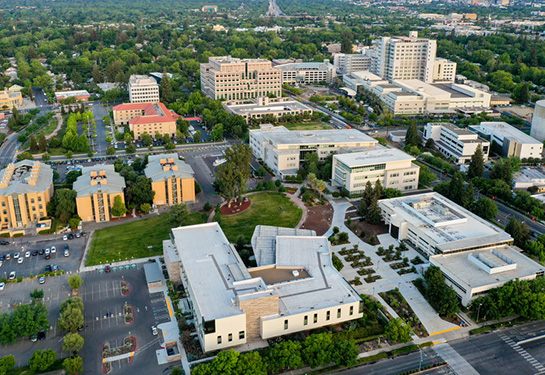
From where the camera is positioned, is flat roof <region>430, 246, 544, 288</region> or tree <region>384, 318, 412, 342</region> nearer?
tree <region>384, 318, 412, 342</region>

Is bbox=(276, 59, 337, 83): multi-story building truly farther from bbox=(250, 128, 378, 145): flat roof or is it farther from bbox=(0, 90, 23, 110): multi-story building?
bbox=(0, 90, 23, 110): multi-story building

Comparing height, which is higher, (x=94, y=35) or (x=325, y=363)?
(x=94, y=35)

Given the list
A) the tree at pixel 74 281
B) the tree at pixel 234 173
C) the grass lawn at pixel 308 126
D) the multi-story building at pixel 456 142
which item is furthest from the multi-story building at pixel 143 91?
the tree at pixel 74 281

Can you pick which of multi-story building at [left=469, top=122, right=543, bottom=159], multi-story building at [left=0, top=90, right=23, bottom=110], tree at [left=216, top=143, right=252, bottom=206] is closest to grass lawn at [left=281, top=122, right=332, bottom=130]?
multi-story building at [left=469, top=122, right=543, bottom=159]

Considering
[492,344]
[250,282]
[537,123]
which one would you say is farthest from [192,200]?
[537,123]

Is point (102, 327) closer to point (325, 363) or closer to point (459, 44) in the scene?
point (325, 363)

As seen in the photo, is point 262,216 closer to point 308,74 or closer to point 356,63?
point 308,74
